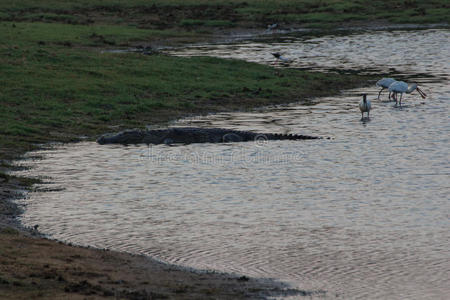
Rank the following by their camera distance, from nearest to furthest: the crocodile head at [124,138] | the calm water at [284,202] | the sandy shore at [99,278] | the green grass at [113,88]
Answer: the sandy shore at [99,278] < the calm water at [284,202] < the crocodile head at [124,138] < the green grass at [113,88]

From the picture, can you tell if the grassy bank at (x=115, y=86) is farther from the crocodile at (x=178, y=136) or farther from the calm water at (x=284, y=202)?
the crocodile at (x=178, y=136)

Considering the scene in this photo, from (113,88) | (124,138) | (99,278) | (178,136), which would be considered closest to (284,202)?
(99,278)

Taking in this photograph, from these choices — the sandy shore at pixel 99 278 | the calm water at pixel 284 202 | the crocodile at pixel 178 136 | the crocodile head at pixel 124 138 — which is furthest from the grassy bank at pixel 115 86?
the crocodile at pixel 178 136

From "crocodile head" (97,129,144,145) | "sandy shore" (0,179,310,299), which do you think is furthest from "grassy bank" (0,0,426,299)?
"crocodile head" (97,129,144,145)

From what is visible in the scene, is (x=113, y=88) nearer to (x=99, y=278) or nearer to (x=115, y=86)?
(x=115, y=86)

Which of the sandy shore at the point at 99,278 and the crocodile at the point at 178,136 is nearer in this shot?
the sandy shore at the point at 99,278

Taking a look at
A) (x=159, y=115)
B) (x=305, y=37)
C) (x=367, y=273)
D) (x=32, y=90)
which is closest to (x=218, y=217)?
(x=367, y=273)

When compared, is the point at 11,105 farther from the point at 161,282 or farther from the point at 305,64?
the point at 305,64

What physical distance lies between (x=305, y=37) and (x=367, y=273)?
132 feet

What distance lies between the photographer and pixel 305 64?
37.6 meters

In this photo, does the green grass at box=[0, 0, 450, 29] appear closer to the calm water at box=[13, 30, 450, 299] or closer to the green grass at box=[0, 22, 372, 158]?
the green grass at box=[0, 22, 372, 158]

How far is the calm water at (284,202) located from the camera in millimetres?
11166

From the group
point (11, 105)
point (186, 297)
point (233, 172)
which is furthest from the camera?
point (11, 105)

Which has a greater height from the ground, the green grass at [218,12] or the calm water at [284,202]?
the green grass at [218,12]
